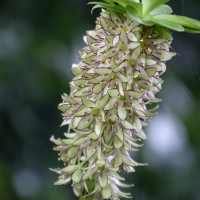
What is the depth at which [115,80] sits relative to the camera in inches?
18.6

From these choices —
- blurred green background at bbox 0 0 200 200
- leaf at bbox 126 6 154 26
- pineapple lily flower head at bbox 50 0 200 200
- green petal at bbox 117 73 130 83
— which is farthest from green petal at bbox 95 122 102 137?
blurred green background at bbox 0 0 200 200

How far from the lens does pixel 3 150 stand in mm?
1084

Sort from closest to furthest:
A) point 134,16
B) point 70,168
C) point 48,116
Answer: point 134,16 → point 70,168 → point 48,116

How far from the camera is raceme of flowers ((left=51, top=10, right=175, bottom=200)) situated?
46 centimetres

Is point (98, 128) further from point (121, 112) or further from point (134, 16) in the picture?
point (134, 16)

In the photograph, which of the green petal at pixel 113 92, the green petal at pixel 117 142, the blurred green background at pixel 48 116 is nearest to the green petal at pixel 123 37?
the green petal at pixel 113 92

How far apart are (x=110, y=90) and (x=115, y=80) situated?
0.04 meters

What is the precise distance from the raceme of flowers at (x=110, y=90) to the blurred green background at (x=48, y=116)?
556 mm

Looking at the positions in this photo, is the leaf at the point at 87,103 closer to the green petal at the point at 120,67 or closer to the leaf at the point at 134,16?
the green petal at the point at 120,67

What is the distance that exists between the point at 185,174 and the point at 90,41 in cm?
83

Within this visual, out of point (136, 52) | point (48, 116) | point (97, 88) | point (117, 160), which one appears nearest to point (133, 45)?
point (136, 52)

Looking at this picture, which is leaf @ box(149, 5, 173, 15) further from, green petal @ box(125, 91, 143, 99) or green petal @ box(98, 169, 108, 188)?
green petal @ box(98, 169, 108, 188)

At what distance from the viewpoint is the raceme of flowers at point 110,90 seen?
457 millimetres

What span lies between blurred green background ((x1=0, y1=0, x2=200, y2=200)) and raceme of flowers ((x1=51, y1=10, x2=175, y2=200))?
0.56 m
